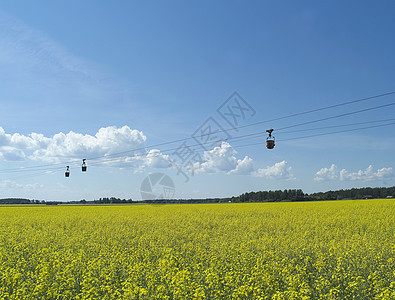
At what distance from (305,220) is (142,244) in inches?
596

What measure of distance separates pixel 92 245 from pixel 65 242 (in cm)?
181

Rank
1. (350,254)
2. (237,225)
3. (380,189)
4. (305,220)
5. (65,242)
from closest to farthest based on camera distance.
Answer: (350,254)
(65,242)
(237,225)
(305,220)
(380,189)

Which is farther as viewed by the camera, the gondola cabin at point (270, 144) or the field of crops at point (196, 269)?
the gondola cabin at point (270, 144)

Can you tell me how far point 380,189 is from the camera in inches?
3780

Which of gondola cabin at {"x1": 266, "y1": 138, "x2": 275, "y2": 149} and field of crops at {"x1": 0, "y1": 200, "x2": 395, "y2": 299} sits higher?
gondola cabin at {"x1": 266, "y1": 138, "x2": 275, "y2": 149}

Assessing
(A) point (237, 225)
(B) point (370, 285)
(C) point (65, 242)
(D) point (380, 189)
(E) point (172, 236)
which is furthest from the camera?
(D) point (380, 189)

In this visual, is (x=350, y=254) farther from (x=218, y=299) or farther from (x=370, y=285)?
(x=218, y=299)

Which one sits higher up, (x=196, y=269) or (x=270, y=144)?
(x=270, y=144)

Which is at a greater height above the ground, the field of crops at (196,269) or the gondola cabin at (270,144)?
the gondola cabin at (270,144)

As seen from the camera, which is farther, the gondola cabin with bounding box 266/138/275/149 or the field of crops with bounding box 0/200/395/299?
the gondola cabin with bounding box 266/138/275/149

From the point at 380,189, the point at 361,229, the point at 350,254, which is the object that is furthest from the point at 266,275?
the point at 380,189

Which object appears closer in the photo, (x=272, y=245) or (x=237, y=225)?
(x=272, y=245)

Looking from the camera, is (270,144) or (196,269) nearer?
(196,269)

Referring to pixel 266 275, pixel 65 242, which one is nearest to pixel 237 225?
pixel 65 242
